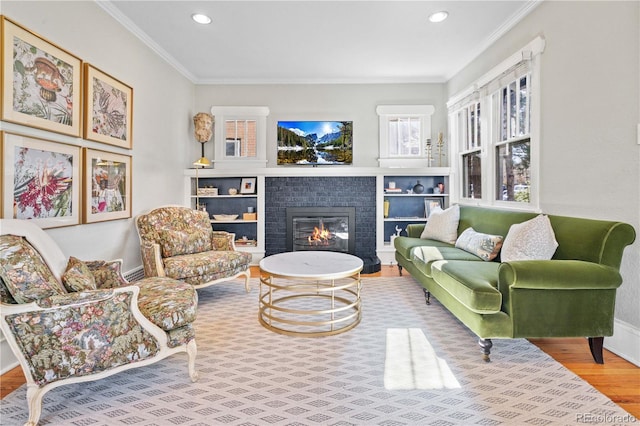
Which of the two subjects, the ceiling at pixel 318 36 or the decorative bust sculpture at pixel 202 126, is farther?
the decorative bust sculpture at pixel 202 126

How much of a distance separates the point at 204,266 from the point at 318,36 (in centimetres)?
286

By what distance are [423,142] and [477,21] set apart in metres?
2.10

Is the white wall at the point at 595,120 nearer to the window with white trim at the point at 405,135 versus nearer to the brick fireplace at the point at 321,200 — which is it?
the window with white trim at the point at 405,135

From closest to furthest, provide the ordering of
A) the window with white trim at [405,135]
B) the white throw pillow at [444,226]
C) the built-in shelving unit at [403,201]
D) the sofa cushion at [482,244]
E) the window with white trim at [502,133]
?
the sofa cushion at [482,244], the window with white trim at [502,133], the white throw pillow at [444,226], the built-in shelving unit at [403,201], the window with white trim at [405,135]

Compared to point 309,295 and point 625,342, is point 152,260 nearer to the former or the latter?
point 309,295

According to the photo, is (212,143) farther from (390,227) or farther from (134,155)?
(390,227)

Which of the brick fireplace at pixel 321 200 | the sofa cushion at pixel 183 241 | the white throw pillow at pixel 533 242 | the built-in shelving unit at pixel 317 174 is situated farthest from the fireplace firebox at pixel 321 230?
the white throw pillow at pixel 533 242

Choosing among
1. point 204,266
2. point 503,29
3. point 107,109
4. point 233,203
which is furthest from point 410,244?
point 107,109

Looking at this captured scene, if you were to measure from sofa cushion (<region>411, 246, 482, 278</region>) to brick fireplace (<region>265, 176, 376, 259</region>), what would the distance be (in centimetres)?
177

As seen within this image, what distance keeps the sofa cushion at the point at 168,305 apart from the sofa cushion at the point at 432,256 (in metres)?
2.06

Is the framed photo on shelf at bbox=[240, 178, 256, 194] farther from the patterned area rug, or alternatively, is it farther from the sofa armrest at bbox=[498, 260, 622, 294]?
the sofa armrest at bbox=[498, 260, 622, 294]

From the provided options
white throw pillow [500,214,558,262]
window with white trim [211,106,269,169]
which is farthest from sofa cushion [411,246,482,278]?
window with white trim [211,106,269,169]

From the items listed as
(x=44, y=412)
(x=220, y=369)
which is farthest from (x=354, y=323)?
(x=44, y=412)

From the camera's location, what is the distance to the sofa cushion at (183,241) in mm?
3781
